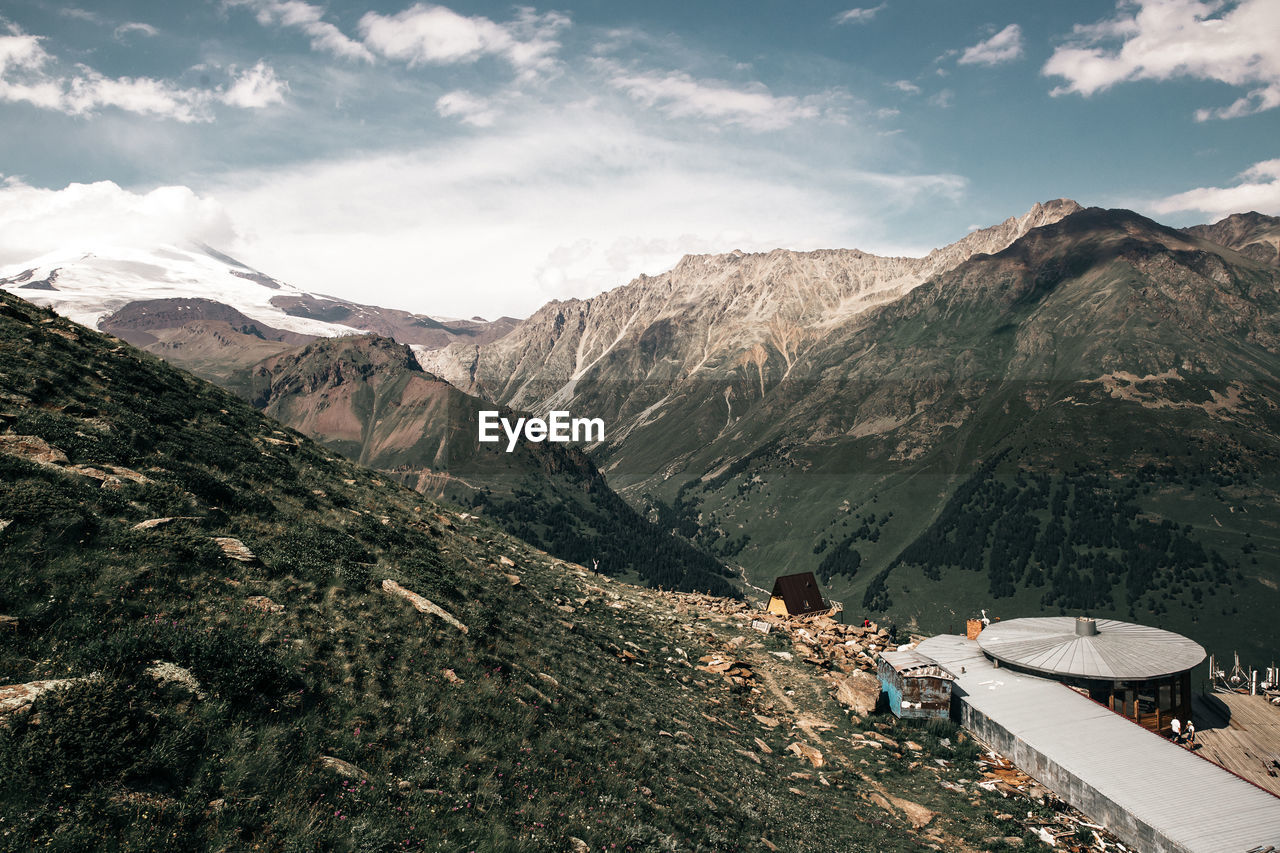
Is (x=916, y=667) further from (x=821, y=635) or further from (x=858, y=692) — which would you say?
(x=821, y=635)

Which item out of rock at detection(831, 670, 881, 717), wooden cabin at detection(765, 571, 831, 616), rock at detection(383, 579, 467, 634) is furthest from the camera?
wooden cabin at detection(765, 571, 831, 616)

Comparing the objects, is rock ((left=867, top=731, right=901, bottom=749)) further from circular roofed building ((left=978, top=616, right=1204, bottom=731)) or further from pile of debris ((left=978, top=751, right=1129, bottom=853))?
circular roofed building ((left=978, top=616, right=1204, bottom=731))

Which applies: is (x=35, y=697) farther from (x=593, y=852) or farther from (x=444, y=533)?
(x=444, y=533)

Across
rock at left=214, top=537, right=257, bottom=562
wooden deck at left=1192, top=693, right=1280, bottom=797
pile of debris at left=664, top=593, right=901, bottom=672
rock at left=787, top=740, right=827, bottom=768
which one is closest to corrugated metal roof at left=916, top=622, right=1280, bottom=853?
pile of debris at left=664, top=593, right=901, bottom=672

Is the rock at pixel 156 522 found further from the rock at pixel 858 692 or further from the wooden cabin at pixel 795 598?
the wooden cabin at pixel 795 598

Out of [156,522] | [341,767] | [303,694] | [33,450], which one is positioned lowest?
[341,767]

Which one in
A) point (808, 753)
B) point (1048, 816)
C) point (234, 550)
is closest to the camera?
point (234, 550)

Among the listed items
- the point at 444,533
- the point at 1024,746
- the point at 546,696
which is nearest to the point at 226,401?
the point at 444,533

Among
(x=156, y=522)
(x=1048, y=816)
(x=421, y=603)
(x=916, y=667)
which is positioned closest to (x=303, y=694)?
(x=421, y=603)
